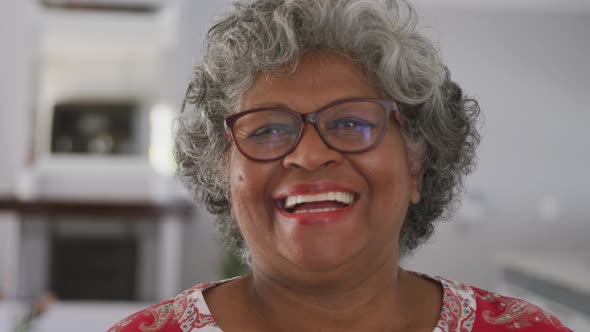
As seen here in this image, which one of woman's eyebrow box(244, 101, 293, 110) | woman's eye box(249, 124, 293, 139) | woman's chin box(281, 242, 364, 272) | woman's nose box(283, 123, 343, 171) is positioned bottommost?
woman's chin box(281, 242, 364, 272)

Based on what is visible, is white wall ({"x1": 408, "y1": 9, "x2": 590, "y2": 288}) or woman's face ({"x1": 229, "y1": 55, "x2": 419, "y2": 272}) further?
white wall ({"x1": 408, "y1": 9, "x2": 590, "y2": 288})

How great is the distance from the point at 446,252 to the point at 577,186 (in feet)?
3.76

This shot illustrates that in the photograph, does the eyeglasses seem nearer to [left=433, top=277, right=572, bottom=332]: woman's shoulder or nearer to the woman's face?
the woman's face

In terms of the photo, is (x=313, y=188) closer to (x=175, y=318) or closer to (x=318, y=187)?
(x=318, y=187)

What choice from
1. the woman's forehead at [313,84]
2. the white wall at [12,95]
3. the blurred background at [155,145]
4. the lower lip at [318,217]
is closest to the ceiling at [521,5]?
the blurred background at [155,145]

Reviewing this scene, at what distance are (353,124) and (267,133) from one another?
0.10 m

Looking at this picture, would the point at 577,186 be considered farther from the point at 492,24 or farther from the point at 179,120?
the point at 179,120

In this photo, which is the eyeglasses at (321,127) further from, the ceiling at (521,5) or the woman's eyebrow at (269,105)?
the ceiling at (521,5)

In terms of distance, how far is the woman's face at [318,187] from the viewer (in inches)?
29.9

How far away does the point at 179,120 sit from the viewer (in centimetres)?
100

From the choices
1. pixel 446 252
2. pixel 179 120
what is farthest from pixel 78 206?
pixel 179 120

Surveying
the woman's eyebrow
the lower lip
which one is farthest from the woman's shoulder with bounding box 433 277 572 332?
the woman's eyebrow

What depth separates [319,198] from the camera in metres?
0.76

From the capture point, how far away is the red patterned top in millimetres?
846
